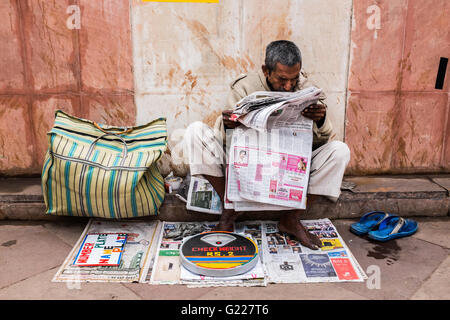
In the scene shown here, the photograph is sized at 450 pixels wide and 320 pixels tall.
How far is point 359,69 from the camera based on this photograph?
2779 millimetres

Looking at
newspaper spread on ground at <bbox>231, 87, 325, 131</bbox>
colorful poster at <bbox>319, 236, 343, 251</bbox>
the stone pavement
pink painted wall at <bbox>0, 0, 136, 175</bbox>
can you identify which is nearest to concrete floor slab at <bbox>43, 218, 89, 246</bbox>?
the stone pavement

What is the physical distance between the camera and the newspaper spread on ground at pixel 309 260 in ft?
6.48

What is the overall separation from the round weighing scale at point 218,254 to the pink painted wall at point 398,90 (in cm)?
125

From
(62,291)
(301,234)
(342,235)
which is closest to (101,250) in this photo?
(62,291)

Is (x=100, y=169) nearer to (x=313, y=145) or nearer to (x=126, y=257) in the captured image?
(x=126, y=257)

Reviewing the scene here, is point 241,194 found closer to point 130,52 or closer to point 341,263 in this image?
point 341,263

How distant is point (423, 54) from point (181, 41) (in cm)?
166

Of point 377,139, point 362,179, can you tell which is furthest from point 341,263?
point 377,139

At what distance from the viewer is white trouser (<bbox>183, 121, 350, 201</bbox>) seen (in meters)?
2.23

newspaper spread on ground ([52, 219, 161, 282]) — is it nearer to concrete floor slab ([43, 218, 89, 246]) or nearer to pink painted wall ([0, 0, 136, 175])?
concrete floor slab ([43, 218, 89, 246])

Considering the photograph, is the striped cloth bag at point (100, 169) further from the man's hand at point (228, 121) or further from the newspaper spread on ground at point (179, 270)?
the man's hand at point (228, 121)

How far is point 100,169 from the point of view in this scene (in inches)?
89.7

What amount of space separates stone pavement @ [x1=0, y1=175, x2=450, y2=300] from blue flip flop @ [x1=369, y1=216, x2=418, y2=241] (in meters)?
0.04

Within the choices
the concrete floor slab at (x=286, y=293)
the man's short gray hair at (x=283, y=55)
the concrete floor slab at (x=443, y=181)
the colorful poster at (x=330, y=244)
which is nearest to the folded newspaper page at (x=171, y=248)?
the concrete floor slab at (x=286, y=293)
